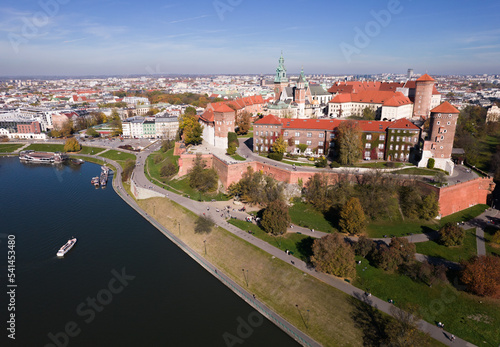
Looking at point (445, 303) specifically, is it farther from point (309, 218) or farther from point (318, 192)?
point (318, 192)

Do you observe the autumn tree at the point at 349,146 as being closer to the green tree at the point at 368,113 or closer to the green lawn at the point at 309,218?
the green lawn at the point at 309,218

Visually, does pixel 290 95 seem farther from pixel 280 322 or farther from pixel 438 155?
pixel 280 322

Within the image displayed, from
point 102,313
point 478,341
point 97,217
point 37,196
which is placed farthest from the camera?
point 37,196

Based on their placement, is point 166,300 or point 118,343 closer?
point 118,343

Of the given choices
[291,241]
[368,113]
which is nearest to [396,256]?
[291,241]

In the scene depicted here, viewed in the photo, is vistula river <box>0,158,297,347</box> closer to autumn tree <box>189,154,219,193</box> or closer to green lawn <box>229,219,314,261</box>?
green lawn <box>229,219,314,261</box>

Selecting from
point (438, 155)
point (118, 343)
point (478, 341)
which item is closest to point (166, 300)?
point (118, 343)

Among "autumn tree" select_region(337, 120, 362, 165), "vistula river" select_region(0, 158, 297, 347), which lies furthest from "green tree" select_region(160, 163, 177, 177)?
"autumn tree" select_region(337, 120, 362, 165)
